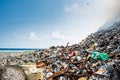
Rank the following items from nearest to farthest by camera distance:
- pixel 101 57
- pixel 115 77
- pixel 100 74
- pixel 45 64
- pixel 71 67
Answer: pixel 115 77 → pixel 100 74 → pixel 71 67 → pixel 101 57 → pixel 45 64

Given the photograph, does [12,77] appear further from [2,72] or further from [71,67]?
[71,67]

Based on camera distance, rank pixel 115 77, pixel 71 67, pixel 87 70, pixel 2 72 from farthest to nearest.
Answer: pixel 71 67 → pixel 87 70 → pixel 115 77 → pixel 2 72


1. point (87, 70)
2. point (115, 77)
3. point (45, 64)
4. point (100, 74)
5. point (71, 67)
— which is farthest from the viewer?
point (45, 64)

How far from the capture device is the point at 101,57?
957 centimetres

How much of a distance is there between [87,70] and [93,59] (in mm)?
1913

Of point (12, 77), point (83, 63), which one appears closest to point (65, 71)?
point (83, 63)

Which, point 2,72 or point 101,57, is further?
point 101,57

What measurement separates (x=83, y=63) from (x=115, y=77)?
8.90 feet

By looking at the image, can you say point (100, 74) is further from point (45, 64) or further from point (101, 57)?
point (45, 64)

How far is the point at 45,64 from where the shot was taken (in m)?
11.1

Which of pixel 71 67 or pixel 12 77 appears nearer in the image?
pixel 12 77

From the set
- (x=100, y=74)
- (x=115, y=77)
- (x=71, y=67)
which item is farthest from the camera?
(x=71, y=67)

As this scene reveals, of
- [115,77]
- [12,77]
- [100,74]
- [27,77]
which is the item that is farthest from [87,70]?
[12,77]

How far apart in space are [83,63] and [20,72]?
3.60m
